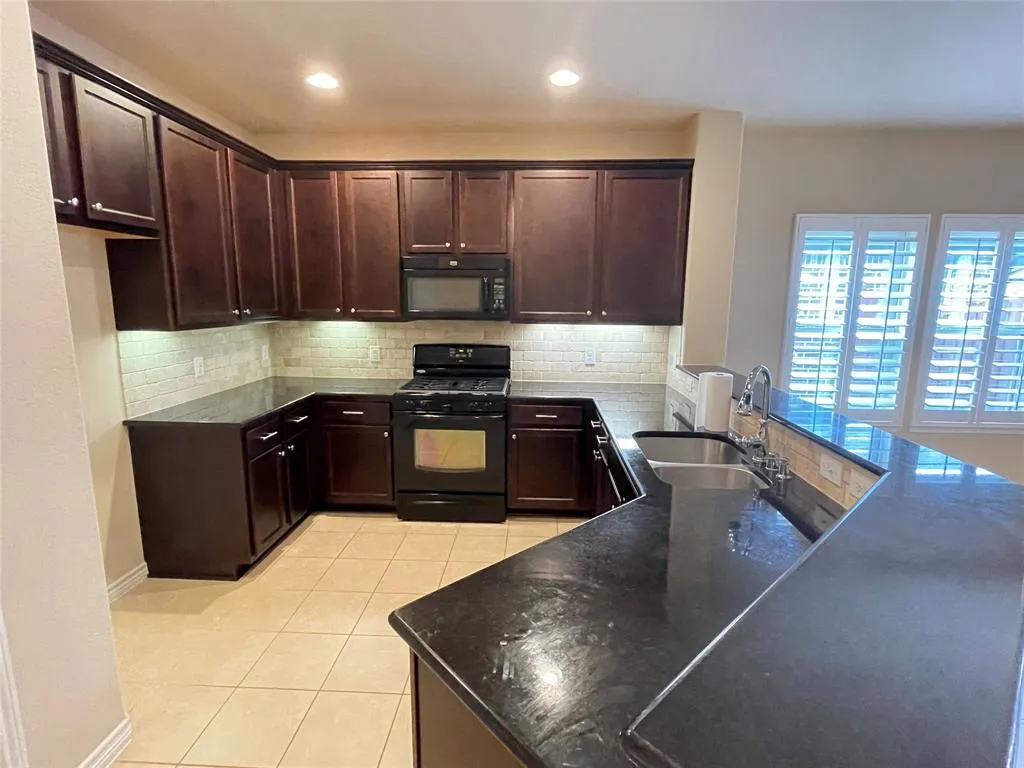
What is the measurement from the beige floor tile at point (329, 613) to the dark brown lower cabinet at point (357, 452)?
955 mm

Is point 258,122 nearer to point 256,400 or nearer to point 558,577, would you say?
point 256,400

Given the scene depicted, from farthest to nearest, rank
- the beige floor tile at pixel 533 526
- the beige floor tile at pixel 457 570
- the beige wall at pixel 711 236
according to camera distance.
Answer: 1. the beige floor tile at pixel 533 526
2. the beige wall at pixel 711 236
3. the beige floor tile at pixel 457 570

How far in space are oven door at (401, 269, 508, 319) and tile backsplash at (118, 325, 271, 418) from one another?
1191 millimetres

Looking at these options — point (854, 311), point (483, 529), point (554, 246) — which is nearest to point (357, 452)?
point (483, 529)

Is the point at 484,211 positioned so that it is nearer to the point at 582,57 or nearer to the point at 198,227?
the point at 582,57

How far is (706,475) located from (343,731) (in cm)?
167

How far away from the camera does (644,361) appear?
3.84 m

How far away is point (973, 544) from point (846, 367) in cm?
324

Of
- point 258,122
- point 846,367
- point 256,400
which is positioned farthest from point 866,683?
point 258,122

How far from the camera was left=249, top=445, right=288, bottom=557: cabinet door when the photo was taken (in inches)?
109

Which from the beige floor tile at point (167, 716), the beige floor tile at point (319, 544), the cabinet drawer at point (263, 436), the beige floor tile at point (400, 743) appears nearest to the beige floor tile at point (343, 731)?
the beige floor tile at point (400, 743)

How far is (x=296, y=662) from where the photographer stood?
2.13 metres

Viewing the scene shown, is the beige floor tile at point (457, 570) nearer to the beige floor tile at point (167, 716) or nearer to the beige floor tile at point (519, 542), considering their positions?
the beige floor tile at point (519, 542)

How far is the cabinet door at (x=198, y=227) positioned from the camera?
2.50 m
